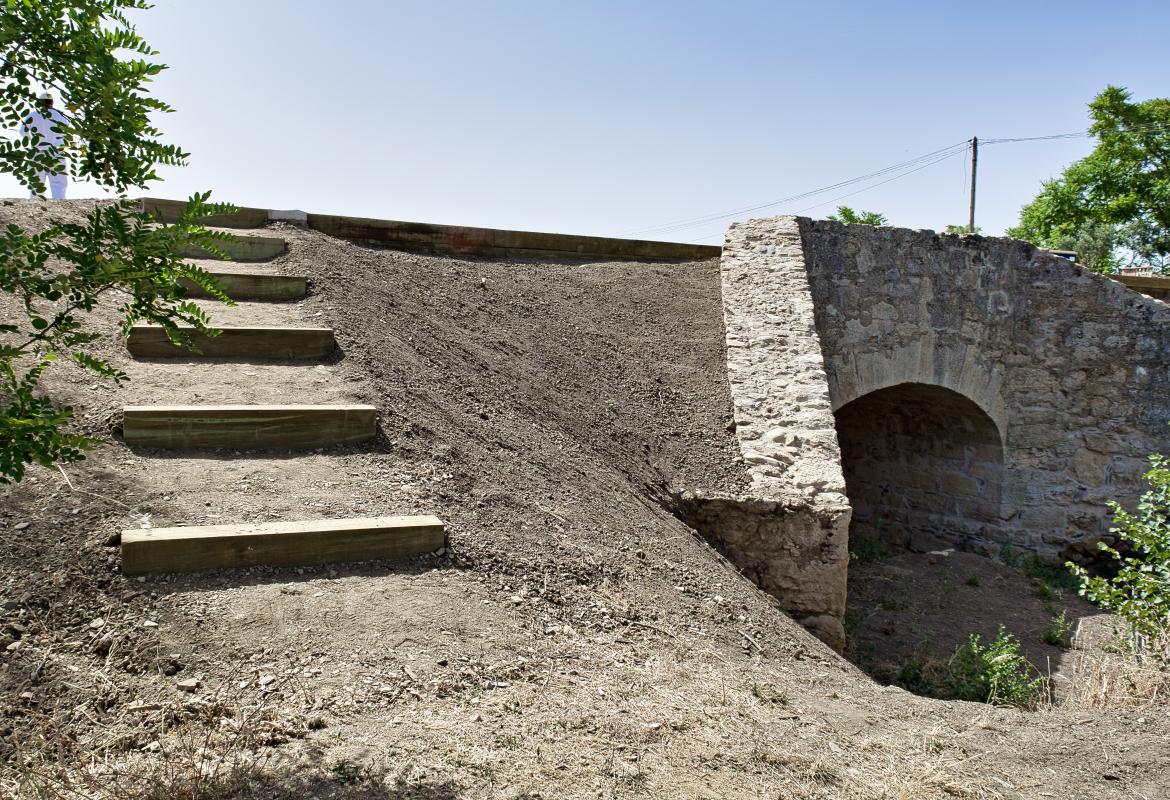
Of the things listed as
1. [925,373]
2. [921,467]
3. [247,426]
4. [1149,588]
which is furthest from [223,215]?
[921,467]

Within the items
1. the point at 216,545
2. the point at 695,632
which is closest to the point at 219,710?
the point at 216,545

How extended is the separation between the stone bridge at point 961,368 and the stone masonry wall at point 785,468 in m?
0.03

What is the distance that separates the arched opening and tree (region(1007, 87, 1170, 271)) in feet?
68.3

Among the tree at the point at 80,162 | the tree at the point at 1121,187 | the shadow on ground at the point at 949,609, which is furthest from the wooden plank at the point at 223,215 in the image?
the tree at the point at 1121,187

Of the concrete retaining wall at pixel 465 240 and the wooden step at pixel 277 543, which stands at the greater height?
the concrete retaining wall at pixel 465 240

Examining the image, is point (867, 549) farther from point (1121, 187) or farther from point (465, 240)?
point (1121, 187)

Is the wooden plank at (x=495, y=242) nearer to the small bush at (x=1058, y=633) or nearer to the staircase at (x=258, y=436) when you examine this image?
the staircase at (x=258, y=436)

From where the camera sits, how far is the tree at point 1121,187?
26938 millimetres

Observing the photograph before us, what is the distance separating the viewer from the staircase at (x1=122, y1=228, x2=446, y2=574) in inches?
127

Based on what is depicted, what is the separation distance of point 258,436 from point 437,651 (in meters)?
1.71

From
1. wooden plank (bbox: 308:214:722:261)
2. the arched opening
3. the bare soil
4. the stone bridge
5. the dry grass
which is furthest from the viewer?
the arched opening

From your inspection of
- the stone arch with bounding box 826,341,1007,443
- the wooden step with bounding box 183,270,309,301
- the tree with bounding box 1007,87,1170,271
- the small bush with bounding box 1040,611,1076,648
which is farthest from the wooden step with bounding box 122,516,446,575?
the tree with bounding box 1007,87,1170,271

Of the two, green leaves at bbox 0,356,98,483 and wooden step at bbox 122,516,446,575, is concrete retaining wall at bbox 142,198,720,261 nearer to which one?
wooden step at bbox 122,516,446,575

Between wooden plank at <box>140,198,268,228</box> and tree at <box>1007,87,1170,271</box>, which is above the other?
tree at <box>1007,87,1170,271</box>
